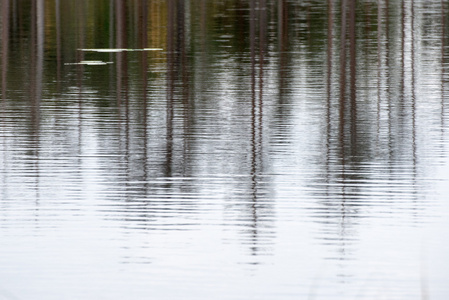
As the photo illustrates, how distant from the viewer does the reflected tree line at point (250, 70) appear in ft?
68.9

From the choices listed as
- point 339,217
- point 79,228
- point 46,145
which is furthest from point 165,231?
point 46,145

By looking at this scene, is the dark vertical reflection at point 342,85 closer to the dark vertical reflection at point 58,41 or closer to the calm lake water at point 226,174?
the calm lake water at point 226,174

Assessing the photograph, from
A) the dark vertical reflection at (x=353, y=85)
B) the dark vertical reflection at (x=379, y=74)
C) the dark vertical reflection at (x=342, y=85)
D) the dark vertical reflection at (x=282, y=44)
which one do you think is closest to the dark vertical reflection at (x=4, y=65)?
the dark vertical reflection at (x=342, y=85)

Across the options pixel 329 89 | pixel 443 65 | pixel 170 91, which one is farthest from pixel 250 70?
pixel 443 65

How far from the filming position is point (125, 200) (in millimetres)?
17469

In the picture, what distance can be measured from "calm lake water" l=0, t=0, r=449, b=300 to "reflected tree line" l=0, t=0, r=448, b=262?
0.32 ft

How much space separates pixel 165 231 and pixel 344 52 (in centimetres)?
2534

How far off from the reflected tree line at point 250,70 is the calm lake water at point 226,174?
10 cm

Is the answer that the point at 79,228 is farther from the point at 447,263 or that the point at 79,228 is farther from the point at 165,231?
the point at 447,263


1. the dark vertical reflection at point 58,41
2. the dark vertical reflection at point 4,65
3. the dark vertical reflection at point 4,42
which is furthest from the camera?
the dark vertical reflection at point 58,41

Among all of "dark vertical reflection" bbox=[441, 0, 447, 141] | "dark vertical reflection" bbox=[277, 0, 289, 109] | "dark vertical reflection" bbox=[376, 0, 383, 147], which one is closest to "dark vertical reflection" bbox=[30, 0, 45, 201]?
"dark vertical reflection" bbox=[277, 0, 289, 109]

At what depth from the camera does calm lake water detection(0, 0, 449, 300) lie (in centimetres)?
1363

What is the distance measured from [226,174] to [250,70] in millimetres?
15834

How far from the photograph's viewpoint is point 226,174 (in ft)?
63.5
